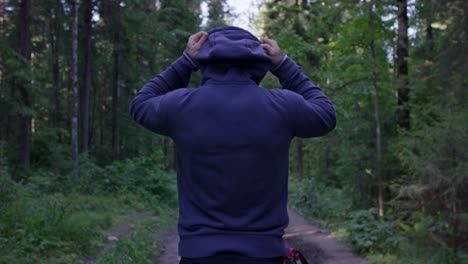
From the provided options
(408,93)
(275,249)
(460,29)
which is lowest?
(275,249)

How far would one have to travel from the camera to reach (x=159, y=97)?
8.25 ft

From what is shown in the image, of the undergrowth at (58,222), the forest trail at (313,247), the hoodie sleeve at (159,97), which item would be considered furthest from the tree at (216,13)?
the hoodie sleeve at (159,97)

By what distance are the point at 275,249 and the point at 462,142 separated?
854cm

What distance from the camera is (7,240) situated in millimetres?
8156

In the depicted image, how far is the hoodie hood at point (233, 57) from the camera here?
2.43 metres

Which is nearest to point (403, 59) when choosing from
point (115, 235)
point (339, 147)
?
point (339, 147)

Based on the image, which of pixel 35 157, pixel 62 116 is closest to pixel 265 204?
pixel 35 157

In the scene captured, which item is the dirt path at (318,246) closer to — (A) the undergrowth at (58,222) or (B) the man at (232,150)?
(A) the undergrowth at (58,222)

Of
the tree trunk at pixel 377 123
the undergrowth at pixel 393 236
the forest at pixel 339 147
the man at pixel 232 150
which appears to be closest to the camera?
the man at pixel 232 150

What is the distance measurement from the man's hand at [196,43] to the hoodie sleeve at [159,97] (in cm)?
4

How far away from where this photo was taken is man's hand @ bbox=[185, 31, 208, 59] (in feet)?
8.66

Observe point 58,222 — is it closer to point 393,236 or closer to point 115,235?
point 115,235

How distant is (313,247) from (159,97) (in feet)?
36.3

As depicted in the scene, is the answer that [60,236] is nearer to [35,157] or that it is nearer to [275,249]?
[275,249]
